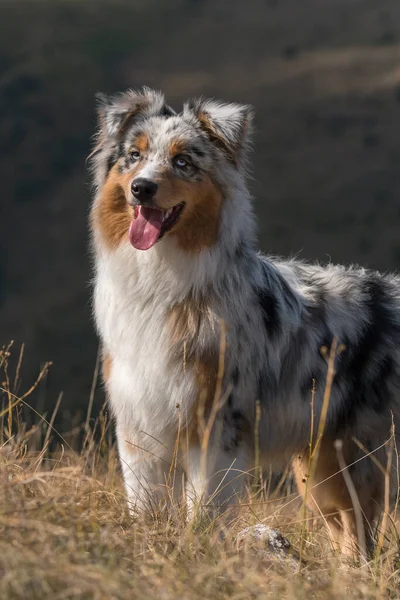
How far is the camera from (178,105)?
147ft

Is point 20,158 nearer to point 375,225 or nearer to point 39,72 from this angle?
point 39,72

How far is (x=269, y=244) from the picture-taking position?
38750 mm

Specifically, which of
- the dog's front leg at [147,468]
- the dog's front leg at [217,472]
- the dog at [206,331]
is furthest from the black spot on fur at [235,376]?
the dog's front leg at [147,468]

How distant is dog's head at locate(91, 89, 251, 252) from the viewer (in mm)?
5246

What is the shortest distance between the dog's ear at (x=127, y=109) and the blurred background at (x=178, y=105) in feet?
82.6

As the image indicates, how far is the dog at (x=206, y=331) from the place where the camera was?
525 centimetres

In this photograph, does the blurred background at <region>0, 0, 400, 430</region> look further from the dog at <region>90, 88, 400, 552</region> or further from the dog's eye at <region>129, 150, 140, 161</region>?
the dog's eye at <region>129, 150, 140, 161</region>

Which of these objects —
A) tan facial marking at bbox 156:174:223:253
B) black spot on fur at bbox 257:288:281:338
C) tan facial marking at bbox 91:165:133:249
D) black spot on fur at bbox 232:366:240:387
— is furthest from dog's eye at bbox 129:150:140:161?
black spot on fur at bbox 232:366:240:387

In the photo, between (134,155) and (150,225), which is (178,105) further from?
(150,225)

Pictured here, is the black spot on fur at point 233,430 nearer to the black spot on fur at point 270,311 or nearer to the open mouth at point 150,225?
the black spot on fur at point 270,311

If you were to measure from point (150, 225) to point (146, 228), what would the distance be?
0.03 metres

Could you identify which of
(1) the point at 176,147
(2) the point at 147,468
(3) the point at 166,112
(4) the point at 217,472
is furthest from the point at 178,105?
(4) the point at 217,472

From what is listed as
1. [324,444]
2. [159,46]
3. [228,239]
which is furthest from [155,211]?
[159,46]

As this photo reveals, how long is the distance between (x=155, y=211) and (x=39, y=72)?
4367 cm
